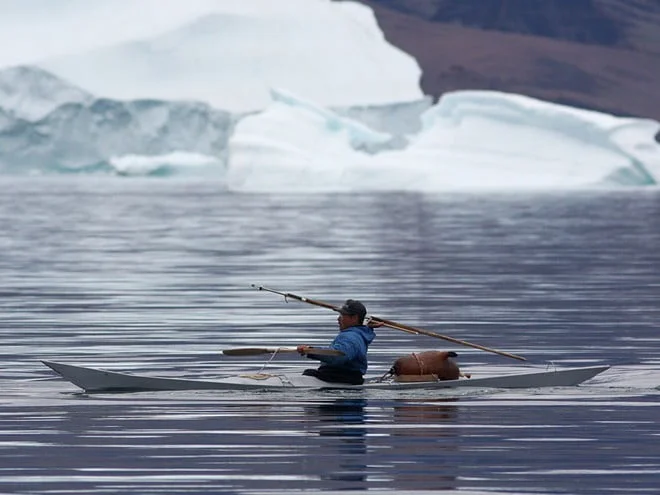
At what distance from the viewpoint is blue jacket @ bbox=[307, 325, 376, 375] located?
12.6 meters

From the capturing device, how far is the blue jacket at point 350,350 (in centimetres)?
1256

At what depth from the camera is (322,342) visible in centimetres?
1739

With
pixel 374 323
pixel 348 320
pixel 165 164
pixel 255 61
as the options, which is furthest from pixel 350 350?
pixel 255 61

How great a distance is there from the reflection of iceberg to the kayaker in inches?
1955

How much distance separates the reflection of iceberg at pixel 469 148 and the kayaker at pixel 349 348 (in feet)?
163

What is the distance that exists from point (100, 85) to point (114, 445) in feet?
221

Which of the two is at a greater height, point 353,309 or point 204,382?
point 353,309

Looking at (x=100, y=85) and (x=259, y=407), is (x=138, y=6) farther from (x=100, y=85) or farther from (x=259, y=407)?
(x=259, y=407)

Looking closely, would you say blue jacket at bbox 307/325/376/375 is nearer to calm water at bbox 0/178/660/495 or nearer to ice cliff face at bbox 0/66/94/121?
calm water at bbox 0/178/660/495

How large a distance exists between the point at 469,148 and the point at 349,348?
2016 inches

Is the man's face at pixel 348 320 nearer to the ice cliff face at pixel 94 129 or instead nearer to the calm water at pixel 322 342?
the calm water at pixel 322 342

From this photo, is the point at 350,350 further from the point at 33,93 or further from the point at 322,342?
the point at 33,93

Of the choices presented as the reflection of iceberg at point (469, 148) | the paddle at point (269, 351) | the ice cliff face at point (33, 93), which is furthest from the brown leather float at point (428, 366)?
the ice cliff face at point (33, 93)

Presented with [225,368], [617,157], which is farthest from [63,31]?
[225,368]
